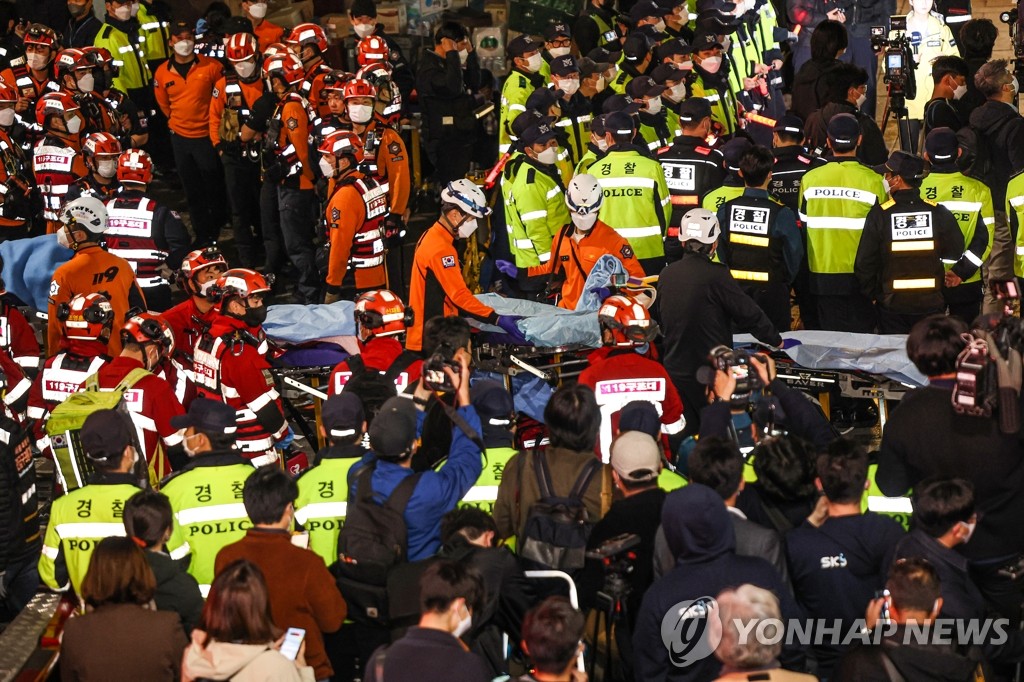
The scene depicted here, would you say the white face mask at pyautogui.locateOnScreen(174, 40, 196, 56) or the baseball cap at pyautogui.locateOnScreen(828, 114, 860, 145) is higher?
the baseball cap at pyautogui.locateOnScreen(828, 114, 860, 145)

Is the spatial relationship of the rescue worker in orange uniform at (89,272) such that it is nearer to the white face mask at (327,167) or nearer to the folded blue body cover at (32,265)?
the folded blue body cover at (32,265)

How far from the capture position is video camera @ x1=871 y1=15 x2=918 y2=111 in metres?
13.6

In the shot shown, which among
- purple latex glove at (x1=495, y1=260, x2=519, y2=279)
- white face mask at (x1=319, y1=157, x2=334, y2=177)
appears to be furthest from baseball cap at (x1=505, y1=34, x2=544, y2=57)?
white face mask at (x1=319, y1=157, x2=334, y2=177)

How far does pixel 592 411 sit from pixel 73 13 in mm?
11439

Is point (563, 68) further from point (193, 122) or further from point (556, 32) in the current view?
point (193, 122)

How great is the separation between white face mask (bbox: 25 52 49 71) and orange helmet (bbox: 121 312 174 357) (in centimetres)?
638

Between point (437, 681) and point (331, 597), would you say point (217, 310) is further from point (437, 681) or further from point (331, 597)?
point (437, 681)

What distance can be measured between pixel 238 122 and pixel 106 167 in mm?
2483

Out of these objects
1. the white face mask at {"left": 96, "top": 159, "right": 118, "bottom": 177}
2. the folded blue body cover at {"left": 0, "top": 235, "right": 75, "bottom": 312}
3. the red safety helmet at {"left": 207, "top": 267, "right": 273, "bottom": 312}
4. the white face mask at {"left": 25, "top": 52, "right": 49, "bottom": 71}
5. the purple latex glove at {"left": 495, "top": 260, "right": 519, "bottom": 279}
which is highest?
the white face mask at {"left": 25, "top": 52, "right": 49, "bottom": 71}

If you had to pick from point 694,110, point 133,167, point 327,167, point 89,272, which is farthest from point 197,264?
point 694,110

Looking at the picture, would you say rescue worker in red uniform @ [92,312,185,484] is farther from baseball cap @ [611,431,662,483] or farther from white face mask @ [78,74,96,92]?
white face mask @ [78,74,96,92]

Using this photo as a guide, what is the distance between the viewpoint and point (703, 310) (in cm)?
884

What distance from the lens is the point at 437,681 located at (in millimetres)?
5152

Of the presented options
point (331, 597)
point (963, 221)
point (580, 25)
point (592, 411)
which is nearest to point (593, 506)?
point (592, 411)
